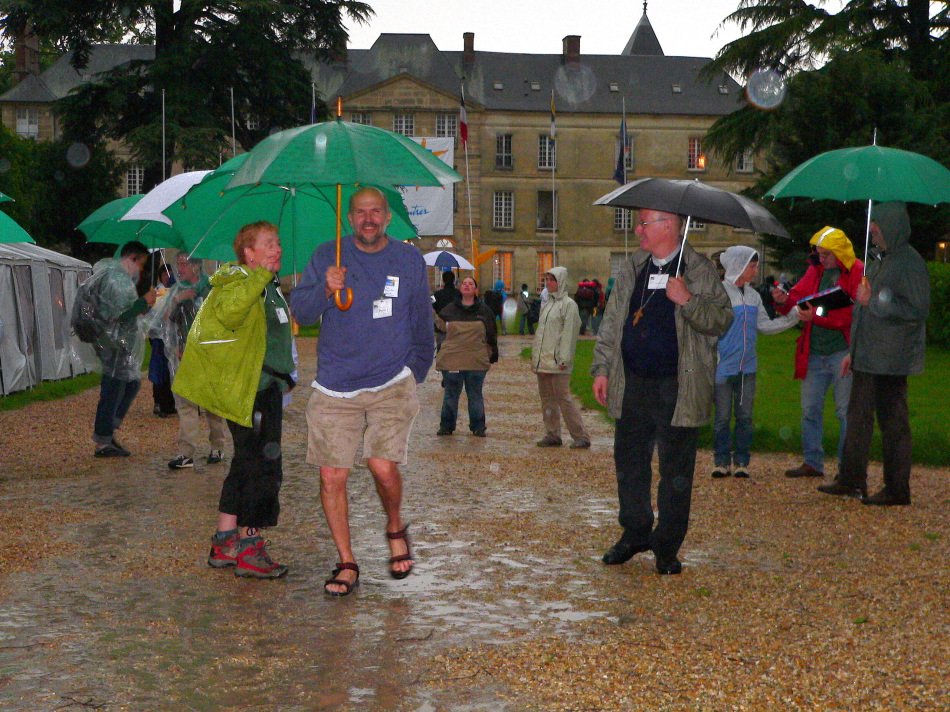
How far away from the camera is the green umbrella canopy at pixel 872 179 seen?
346 inches

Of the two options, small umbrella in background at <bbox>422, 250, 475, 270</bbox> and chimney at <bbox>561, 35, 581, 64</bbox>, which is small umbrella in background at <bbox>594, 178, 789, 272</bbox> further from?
chimney at <bbox>561, 35, 581, 64</bbox>

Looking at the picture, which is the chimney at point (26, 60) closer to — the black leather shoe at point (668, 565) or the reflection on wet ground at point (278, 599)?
the reflection on wet ground at point (278, 599)

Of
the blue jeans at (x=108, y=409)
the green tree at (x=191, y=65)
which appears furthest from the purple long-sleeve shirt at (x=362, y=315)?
the green tree at (x=191, y=65)

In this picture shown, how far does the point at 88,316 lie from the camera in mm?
11820

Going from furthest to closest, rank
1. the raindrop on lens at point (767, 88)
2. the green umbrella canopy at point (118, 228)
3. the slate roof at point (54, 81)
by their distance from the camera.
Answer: the slate roof at point (54, 81) → the raindrop on lens at point (767, 88) → the green umbrella canopy at point (118, 228)

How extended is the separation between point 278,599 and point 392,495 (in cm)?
79

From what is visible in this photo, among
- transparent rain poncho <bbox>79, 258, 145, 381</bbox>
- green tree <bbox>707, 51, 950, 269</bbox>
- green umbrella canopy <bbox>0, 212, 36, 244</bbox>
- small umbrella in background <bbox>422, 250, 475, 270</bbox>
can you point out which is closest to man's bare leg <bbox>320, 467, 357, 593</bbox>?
green umbrella canopy <bbox>0, 212, 36, 244</bbox>

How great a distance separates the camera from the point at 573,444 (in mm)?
12930

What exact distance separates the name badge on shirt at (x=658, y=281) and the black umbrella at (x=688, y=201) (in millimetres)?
348

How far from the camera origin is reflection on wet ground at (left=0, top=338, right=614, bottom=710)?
15.4ft

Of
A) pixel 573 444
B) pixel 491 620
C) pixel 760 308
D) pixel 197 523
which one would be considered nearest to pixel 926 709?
pixel 491 620

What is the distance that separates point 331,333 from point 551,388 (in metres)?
6.90

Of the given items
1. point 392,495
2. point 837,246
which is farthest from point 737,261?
point 392,495

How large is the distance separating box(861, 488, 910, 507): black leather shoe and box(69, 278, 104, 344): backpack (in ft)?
22.6
